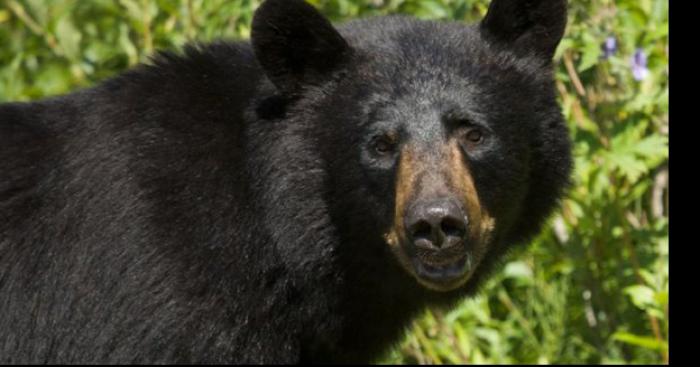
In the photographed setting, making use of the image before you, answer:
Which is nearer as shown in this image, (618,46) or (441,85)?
(441,85)

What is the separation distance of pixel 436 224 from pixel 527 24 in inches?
42.4

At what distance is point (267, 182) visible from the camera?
523 centimetres

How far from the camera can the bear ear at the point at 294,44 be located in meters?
5.15

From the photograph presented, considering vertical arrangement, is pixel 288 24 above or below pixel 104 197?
above

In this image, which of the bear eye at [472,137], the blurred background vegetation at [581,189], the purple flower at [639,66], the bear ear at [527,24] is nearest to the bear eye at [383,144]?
the bear eye at [472,137]

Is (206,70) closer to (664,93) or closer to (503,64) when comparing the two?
(503,64)

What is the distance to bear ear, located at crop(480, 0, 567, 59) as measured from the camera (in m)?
5.38

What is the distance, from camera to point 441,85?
518 cm

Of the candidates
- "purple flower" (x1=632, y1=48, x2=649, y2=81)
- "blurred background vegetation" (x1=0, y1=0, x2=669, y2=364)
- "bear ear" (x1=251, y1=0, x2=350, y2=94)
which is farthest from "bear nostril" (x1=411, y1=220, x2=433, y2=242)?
"purple flower" (x1=632, y1=48, x2=649, y2=81)

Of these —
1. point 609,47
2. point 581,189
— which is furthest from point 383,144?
point 581,189

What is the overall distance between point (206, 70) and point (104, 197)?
67 cm

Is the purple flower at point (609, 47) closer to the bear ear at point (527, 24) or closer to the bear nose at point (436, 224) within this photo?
the bear ear at point (527, 24)

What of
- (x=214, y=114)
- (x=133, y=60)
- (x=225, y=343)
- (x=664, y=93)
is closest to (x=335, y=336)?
(x=225, y=343)

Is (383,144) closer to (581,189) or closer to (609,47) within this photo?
(609,47)
